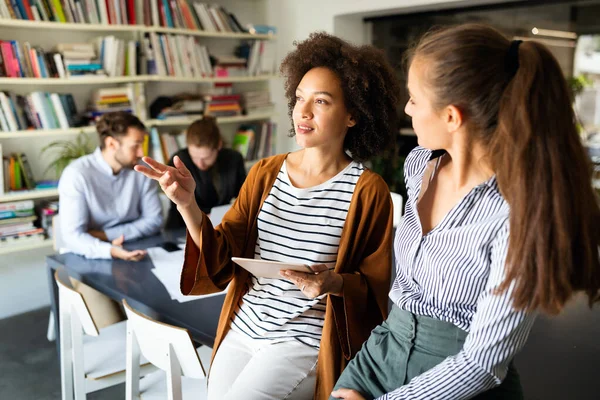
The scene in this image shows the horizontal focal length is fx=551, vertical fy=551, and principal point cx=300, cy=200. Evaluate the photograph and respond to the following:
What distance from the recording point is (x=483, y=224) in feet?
3.31

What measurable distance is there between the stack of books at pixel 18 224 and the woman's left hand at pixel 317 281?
9.41 ft

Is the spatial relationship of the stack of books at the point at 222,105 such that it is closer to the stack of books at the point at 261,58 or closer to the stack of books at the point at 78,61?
the stack of books at the point at 261,58

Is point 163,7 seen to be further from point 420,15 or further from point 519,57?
point 519,57

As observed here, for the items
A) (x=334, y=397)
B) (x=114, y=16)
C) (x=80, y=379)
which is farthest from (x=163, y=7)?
(x=334, y=397)

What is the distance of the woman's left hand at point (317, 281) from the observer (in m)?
1.31

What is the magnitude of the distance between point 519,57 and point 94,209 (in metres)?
Answer: 2.35

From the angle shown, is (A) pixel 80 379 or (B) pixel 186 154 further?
(B) pixel 186 154

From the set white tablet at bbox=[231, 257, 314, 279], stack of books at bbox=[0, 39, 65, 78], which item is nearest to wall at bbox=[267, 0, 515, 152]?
stack of books at bbox=[0, 39, 65, 78]

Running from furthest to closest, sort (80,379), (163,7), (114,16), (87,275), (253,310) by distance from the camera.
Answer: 1. (163,7)
2. (114,16)
3. (87,275)
4. (80,379)
5. (253,310)

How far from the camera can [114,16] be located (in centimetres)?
388

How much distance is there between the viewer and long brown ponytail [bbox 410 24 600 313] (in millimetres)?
910

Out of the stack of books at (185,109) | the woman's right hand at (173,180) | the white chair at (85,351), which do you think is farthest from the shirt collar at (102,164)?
the woman's right hand at (173,180)

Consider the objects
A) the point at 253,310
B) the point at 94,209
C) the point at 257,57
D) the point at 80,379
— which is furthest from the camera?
the point at 257,57

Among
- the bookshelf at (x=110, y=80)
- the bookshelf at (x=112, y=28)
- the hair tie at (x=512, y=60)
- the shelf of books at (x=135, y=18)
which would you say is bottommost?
the bookshelf at (x=110, y=80)
